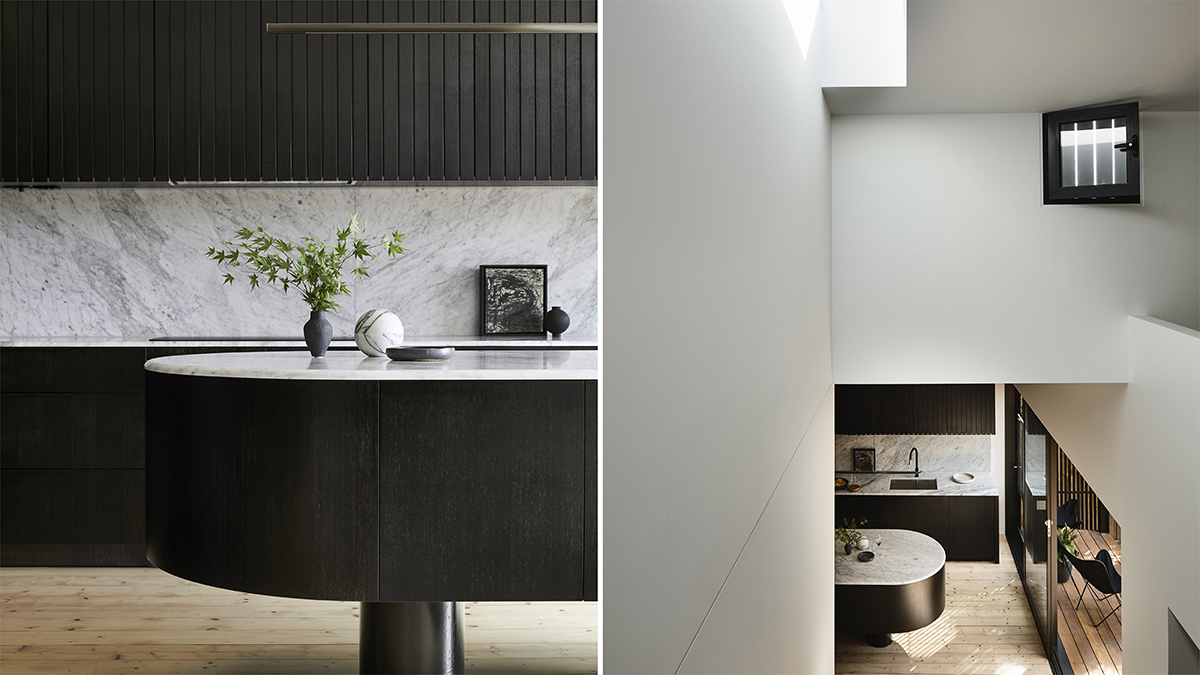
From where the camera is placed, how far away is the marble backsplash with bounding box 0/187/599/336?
4547 millimetres

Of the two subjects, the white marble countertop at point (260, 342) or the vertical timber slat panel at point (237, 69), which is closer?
the white marble countertop at point (260, 342)

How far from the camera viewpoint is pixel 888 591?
6836 mm

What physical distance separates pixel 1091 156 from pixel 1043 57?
0.93 m

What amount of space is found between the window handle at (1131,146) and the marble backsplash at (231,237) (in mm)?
2709

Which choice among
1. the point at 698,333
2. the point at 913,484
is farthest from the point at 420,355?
the point at 913,484

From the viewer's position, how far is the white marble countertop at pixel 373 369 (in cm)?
226

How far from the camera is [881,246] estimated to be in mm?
4219

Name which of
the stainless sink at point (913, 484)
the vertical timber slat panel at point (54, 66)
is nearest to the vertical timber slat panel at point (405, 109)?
the vertical timber slat panel at point (54, 66)

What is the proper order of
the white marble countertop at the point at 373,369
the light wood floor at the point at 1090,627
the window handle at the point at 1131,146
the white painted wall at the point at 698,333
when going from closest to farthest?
the white painted wall at the point at 698,333, the white marble countertop at the point at 373,369, the window handle at the point at 1131,146, the light wood floor at the point at 1090,627

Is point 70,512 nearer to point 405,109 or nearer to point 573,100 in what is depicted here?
point 405,109

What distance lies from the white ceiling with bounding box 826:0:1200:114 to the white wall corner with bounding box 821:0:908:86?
5.0 inches

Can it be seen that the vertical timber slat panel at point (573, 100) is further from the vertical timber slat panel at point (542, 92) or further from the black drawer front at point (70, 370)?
the black drawer front at point (70, 370)

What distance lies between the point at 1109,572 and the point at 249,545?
276 inches

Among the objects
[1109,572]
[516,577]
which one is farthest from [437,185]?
[1109,572]
